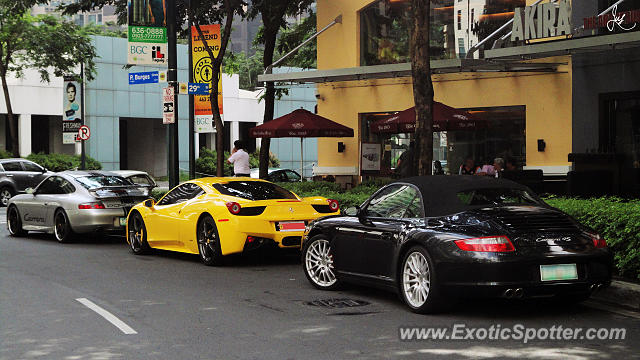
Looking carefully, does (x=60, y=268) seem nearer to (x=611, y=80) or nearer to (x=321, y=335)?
(x=321, y=335)

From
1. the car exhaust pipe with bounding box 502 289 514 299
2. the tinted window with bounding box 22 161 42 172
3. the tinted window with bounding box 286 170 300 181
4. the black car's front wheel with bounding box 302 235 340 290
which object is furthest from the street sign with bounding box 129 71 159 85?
the tinted window with bounding box 286 170 300 181

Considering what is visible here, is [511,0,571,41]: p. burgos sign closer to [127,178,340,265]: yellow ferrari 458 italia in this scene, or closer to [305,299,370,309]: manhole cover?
[127,178,340,265]: yellow ferrari 458 italia

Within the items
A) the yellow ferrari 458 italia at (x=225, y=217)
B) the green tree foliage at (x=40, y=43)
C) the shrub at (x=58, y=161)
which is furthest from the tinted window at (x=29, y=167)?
the yellow ferrari 458 italia at (x=225, y=217)

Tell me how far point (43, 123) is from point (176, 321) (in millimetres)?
47351

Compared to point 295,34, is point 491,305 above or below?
below

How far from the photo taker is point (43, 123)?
53375mm

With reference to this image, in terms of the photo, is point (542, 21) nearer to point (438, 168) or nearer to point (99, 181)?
point (438, 168)

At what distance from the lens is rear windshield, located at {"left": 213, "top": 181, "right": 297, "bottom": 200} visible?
13555 millimetres

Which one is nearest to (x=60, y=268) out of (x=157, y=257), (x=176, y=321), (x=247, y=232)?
(x=157, y=257)

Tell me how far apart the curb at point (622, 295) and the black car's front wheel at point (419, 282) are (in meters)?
2.09

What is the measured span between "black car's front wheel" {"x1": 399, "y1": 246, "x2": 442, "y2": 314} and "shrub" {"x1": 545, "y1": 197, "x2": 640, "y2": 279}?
8.02ft

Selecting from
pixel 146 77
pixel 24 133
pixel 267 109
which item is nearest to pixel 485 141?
pixel 267 109

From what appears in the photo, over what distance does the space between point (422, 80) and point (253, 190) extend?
3.31 m

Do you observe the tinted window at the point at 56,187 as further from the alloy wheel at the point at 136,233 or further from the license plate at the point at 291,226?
the license plate at the point at 291,226
